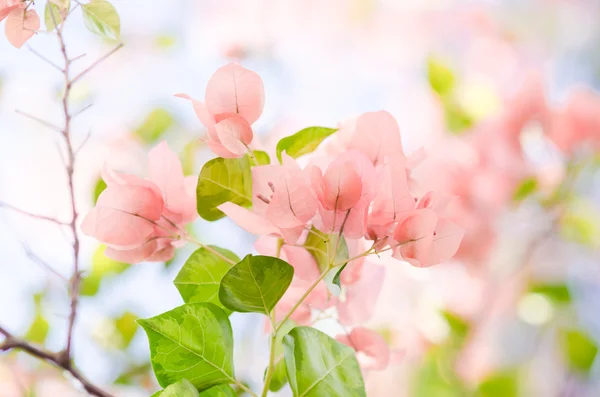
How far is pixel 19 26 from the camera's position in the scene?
0.27 metres

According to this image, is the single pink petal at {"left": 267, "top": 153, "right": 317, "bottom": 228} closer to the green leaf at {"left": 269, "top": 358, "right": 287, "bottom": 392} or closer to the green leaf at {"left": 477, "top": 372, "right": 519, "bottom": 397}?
the green leaf at {"left": 269, "top": 358, "right": 287, "bottom": 392}

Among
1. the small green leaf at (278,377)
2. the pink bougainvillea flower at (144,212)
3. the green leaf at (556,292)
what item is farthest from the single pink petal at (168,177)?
the green leaf at (556,292)

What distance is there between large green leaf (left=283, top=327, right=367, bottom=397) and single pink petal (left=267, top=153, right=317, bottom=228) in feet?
0.16

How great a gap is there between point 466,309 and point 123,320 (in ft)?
1.60

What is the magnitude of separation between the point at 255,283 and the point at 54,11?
16cm

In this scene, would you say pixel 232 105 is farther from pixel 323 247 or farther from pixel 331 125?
pixel 331 125

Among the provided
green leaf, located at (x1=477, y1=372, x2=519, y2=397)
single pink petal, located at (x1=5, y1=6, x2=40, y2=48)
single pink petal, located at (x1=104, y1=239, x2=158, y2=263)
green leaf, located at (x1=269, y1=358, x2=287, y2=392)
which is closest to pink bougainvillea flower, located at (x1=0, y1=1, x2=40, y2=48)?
single pink petal, located at (x1=5, y1=6, x2=40, y2=48)

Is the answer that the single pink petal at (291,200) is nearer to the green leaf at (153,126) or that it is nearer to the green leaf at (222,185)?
the green leaf at (222,185)

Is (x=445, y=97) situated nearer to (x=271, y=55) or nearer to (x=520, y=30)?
(x=271, y=55)

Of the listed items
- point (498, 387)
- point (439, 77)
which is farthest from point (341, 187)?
point (439, 77)

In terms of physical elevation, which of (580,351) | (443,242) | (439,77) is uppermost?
(443,242)

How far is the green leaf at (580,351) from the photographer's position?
2.56 ft

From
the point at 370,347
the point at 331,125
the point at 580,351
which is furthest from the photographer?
the point at 580,351

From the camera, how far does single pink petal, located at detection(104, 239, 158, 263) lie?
0.93ft
